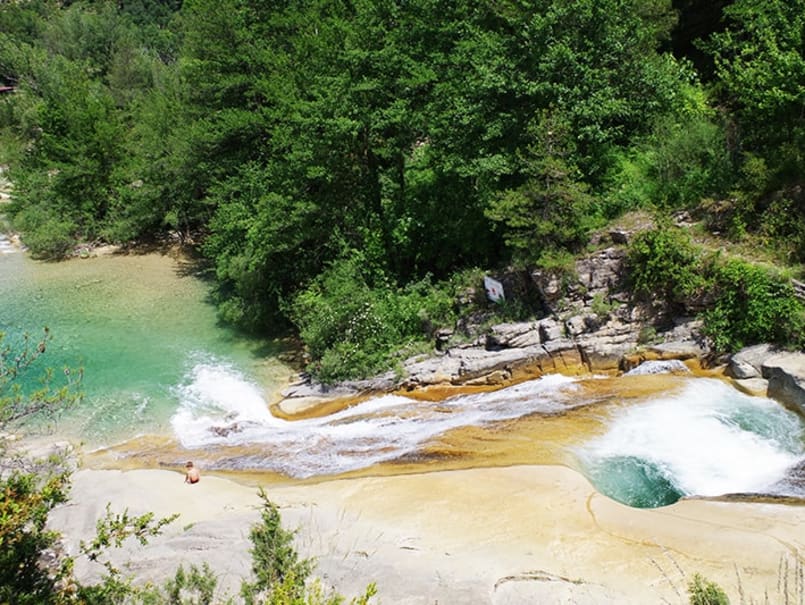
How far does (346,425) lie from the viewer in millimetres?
16219

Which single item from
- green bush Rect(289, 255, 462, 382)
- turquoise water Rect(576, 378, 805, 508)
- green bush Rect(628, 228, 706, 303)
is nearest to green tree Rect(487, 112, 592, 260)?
green bush Rect(628, 228, 706, 303)

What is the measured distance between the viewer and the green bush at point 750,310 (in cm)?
1469

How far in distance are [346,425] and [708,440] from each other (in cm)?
871

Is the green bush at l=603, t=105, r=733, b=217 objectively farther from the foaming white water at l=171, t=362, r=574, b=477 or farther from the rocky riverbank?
the foaming white water at l=171, t=362, r=574, b=477

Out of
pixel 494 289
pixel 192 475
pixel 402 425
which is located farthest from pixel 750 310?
pixel 192 475

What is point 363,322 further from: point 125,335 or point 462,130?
point 125,335

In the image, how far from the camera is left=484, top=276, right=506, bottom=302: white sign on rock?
1845 cm

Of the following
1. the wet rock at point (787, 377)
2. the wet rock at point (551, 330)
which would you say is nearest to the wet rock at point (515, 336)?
the wet rock at point (551, 330)

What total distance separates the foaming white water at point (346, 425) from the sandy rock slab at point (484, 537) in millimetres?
1108

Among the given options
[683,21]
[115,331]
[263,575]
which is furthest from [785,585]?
[683,21]

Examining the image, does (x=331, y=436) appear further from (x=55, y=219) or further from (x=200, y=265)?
(x=55, y=219)

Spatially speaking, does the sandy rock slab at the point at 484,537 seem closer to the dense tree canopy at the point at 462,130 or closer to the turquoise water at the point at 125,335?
the turquoise water at the point at 125,335

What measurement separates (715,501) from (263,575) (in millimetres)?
8365

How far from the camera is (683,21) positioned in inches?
1049
